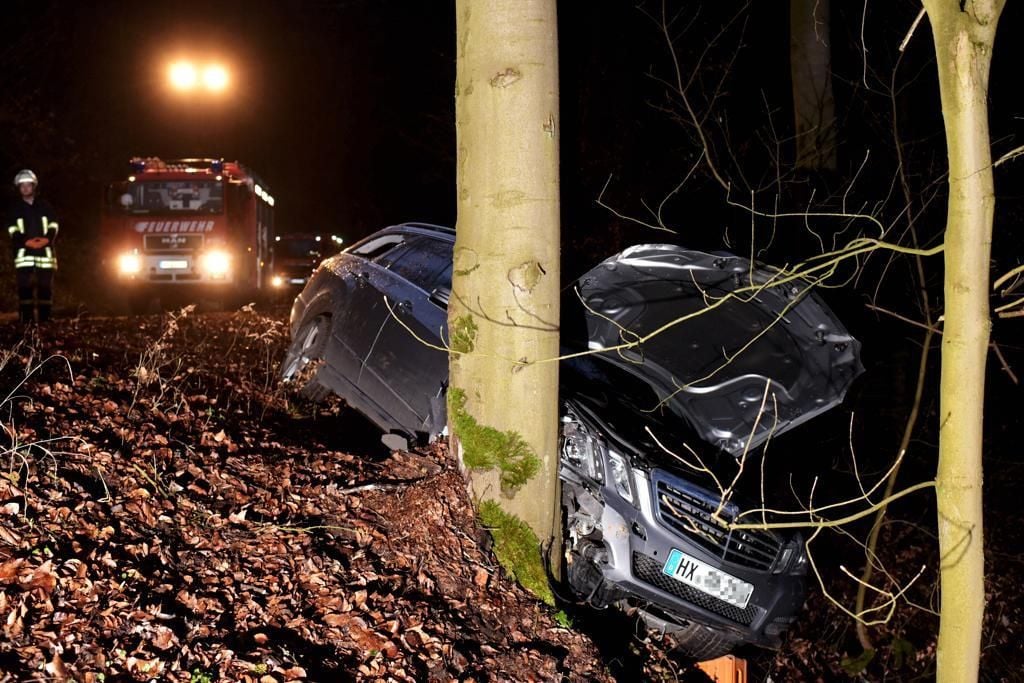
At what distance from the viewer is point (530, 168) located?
163 inches

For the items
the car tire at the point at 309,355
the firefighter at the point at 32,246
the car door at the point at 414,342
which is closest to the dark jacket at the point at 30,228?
the firefighter at the point at 32,246

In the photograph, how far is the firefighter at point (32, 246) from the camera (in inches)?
416

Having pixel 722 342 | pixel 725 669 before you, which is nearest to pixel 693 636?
pixel 725 669

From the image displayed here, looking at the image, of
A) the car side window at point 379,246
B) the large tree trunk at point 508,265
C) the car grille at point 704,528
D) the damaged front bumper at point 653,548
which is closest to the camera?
the large tree trunk at point 508,265

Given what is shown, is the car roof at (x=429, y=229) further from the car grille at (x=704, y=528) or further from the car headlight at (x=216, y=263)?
the car headlight at (x=216, y=263)

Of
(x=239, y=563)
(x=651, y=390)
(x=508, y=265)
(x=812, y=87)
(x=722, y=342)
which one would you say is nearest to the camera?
(x=239, y=563)

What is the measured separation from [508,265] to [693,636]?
2.52m

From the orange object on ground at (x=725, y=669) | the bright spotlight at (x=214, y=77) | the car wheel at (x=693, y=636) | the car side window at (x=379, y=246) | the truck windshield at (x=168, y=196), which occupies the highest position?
the bright spotlight at (x=214, y=77)

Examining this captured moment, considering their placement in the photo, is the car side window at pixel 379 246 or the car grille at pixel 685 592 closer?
the car grille at pixel 685 592

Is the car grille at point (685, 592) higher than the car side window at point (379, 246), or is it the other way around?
the car side window at point (379, 246)

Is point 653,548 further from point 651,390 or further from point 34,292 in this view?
point 34,292

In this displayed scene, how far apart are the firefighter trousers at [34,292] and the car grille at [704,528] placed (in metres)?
8.56

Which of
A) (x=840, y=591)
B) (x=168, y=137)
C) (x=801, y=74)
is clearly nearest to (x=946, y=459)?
(x=840, y=591)

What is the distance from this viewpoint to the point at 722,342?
6.61 meters
